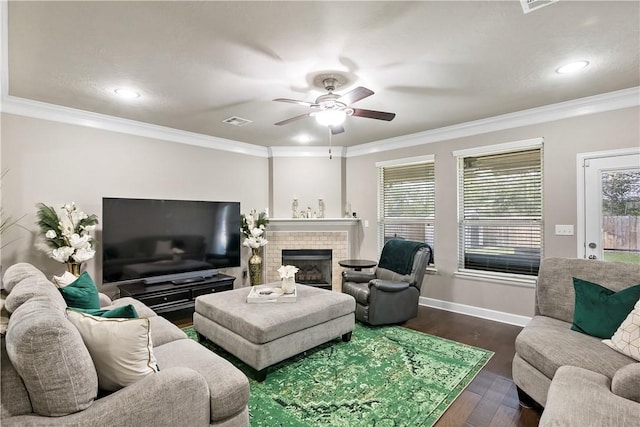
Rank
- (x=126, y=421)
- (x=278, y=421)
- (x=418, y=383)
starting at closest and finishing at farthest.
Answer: (x=126, y=421) < (x=278, y=421) < (x=418, y=383)

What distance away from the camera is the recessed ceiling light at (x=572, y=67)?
2.56 m

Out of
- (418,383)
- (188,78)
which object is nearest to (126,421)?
(418,383)

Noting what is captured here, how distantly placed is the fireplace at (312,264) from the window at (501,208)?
7.10 ft

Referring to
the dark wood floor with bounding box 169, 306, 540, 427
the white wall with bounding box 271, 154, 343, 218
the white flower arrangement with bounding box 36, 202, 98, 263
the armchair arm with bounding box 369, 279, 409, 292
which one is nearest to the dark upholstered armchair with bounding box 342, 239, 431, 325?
the armchair arm with bounding box 369, 279, 409, 292

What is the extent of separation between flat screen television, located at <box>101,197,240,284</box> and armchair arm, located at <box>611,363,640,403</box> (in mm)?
4189

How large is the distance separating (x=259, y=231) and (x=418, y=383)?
3.18m

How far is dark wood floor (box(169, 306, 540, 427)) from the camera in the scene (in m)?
2.09

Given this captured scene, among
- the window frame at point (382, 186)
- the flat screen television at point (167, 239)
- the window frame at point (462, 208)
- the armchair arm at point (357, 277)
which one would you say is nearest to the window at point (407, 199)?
the window frame at point (382, 186)

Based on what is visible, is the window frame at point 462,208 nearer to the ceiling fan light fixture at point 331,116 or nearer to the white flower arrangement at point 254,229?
the ceiling fan light fixture at point 331,116

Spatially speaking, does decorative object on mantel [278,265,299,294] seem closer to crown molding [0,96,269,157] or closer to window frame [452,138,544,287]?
window frame [452,138,544,287]

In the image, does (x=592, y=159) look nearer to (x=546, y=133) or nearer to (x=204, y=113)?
(x=546, y=133)

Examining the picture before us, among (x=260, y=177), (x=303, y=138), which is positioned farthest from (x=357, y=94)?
(x=260, y=177)

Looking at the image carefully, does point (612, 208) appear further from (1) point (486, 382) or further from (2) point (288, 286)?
(2) point (288, 286)

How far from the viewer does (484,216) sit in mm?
4199
